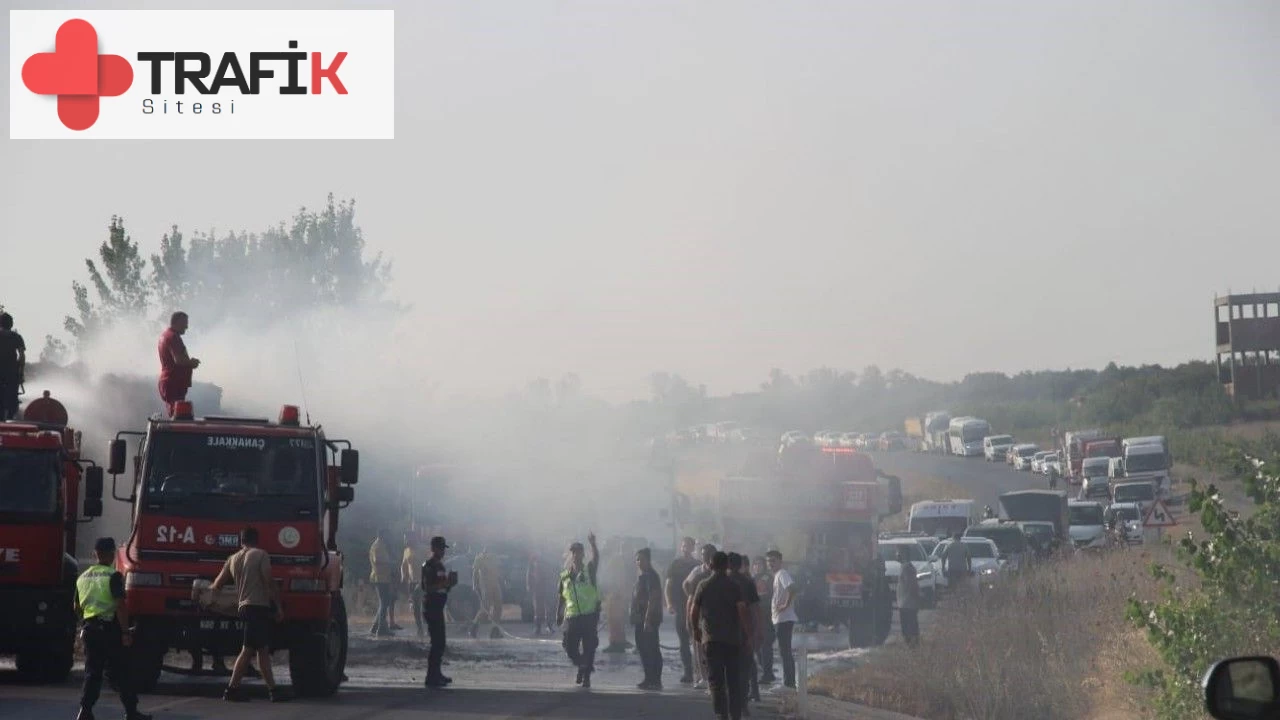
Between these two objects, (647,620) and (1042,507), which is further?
(1042,507)

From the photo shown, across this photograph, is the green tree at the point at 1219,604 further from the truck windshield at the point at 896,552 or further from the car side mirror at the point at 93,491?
the truck windshield at the point at 896,552

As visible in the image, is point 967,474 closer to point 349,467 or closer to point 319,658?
point 319,658

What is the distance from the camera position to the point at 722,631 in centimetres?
1590

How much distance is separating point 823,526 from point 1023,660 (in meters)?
11.2

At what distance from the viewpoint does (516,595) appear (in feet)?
119

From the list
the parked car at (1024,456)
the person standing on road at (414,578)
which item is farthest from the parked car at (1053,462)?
the person standing on road at (414,578)

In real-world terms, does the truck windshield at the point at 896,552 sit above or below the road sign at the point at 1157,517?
below

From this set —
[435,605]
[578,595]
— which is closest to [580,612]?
[578,595]

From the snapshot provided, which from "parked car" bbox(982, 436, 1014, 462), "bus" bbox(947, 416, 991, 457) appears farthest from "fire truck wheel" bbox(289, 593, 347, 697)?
"bus" bbox(947, 416, 991, 457)

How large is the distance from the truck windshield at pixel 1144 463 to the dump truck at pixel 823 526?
124 feet

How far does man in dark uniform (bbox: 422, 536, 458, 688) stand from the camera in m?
20.2

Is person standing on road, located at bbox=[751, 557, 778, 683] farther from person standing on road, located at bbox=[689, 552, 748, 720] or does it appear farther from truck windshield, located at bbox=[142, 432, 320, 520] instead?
truck windshield, located at bbox=[142, 432, 320, 520]

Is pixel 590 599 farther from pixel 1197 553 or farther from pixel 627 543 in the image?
pixel 627 543

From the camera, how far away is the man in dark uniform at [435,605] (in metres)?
20.2
